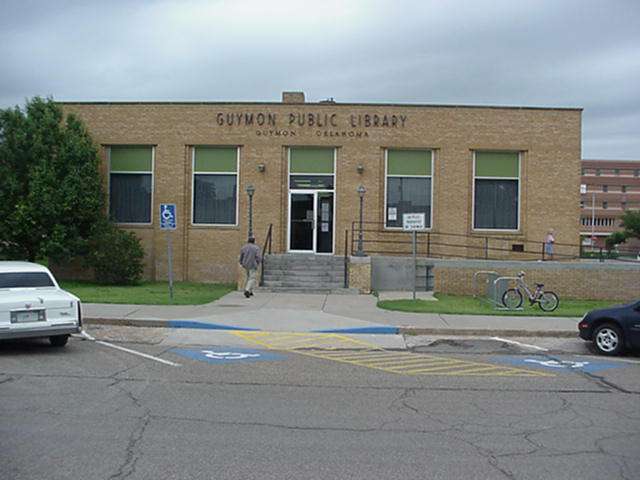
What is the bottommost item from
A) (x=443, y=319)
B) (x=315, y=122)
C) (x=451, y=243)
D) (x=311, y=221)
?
(x=443, y=319)

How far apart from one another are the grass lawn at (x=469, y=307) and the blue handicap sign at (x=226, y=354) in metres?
6.22

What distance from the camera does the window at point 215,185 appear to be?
2578 centimetres

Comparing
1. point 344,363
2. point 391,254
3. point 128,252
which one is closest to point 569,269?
point 391,254

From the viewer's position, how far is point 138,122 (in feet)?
84.4

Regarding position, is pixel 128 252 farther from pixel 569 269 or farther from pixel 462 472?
pixel 462 472

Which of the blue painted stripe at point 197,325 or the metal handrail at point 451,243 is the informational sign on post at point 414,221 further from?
the metal handrail at point 451,243

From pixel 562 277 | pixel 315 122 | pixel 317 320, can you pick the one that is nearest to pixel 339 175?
pixel 315 122

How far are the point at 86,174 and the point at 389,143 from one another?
36.5 ft

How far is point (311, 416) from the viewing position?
7.40m

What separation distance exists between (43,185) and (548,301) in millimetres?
16855

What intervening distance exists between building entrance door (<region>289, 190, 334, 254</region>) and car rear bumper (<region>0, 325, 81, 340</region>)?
14.5m

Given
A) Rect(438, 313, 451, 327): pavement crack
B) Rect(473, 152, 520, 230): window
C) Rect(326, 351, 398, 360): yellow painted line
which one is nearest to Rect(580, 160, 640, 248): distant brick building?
Rect(473, 152, 520, 230): window

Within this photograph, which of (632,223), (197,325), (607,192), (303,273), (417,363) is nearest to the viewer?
(417,363)

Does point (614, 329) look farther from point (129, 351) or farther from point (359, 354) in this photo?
point (129, 351)
